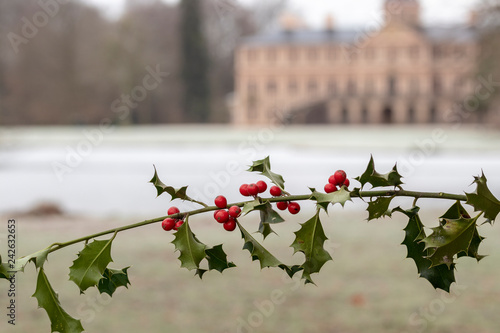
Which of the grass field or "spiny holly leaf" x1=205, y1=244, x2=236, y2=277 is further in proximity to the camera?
the grass field

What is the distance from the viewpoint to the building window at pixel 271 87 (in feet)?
221

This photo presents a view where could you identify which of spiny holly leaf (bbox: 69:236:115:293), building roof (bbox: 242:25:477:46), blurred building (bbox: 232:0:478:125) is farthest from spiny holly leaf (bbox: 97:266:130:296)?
building roof (bbox: 242:25:477:46)

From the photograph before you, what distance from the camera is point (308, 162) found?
26875 mm

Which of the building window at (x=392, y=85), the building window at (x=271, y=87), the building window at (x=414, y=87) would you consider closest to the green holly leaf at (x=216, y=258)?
the building window at (x=271, y=87)

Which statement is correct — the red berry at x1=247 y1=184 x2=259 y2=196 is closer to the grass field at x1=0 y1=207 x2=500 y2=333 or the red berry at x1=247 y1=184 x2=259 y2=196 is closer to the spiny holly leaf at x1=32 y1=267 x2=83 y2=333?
the spiny holly leaf at x1=32 y1=267 x2=83 y2=333

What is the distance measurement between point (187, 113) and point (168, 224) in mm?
68764

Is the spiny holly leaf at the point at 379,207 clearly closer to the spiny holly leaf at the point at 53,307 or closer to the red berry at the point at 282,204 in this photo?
the red berry at the point at 282,204

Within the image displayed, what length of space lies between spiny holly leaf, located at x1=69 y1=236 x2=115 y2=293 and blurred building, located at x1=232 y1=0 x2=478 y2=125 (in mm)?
65714

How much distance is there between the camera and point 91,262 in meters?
0.73

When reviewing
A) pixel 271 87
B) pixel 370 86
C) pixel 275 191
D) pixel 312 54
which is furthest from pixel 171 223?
pixel 370 86

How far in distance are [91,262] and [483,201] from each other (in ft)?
1.36

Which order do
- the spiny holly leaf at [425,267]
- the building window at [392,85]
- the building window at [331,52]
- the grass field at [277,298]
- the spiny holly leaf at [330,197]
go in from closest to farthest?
the spiny holly leaf at [330,197], the spiny holly leaf at [425,267], the grass field at [277,298], the building window at [331,52], the building window at [392,85]

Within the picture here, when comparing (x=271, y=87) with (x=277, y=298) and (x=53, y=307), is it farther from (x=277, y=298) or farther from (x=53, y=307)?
(x=53, y=307)

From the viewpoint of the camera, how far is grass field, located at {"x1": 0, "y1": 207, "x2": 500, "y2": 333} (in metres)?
5.91
